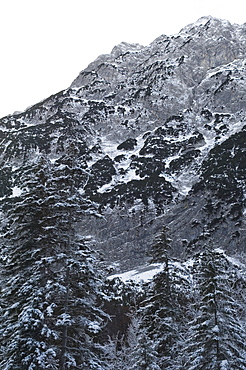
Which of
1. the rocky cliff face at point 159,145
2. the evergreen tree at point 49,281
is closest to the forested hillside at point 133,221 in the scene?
the evergreen tree at point 49,281

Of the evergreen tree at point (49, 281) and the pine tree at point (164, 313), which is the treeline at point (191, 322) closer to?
the pine tree at point (164, 313)

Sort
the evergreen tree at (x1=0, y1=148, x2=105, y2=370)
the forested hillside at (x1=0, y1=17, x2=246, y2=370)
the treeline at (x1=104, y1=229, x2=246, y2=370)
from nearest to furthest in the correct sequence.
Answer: the evergreen tree at (x1=0, y1=148, x2=105, y2=370) < the forested hillside at (x1=0, y1=17, x2=246, y2=370) < the treeline at (x1=104, y1=229, x2=246, y2=370)

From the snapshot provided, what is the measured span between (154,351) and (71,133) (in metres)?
148

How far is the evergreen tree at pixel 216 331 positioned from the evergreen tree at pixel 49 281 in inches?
211

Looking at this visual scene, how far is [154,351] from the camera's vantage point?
1952 centimetres

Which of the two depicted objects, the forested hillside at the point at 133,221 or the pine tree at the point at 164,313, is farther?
the pine tree at the point at 164,313

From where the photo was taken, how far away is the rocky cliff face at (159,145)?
97.6 m

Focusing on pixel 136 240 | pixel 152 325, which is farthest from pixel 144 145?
pixel 152 325

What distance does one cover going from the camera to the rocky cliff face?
9762 centimetres

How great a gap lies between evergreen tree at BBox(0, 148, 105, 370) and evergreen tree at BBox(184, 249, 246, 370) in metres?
5.36

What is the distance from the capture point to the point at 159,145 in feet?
473

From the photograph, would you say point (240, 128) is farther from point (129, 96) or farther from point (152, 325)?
point (152, 325)

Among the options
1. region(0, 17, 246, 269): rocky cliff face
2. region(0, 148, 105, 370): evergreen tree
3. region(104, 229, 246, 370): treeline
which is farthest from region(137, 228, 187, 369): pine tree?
region(0, 17, 246, 269): rocky cliff face

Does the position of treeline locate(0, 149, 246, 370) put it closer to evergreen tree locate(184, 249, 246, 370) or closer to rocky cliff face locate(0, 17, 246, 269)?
evergreen tree locate(184, 249, 246, 370)
